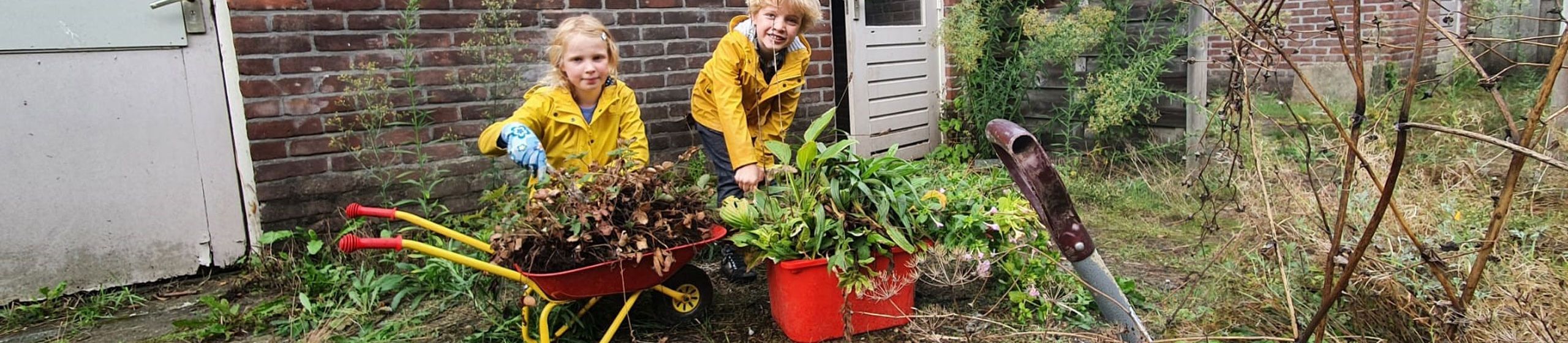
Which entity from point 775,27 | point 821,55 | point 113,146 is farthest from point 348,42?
point 821,55

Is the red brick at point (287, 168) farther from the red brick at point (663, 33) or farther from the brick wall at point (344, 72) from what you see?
the red brick at point (663, 33)

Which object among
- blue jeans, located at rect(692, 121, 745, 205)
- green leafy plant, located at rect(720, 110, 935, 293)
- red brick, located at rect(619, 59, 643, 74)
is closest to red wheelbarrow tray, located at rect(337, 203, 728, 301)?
green leafy plant, located at rect(720, 110, 935, 293)

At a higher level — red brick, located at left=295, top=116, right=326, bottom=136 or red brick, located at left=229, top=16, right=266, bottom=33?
red brick, located at left=229, top=16, right=266, bottom=33

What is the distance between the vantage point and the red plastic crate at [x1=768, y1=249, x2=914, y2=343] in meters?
2.69

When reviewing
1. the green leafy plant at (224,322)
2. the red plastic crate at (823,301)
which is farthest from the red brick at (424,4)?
the red plastic crate at (823,301)

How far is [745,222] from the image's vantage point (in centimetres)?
270

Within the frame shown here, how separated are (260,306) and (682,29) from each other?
2.23 metres

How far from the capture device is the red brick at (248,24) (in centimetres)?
351

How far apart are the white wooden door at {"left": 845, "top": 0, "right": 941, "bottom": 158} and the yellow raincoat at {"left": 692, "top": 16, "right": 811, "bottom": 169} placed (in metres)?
1.86

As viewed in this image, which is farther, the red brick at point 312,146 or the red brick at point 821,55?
the red brick at point 821,55

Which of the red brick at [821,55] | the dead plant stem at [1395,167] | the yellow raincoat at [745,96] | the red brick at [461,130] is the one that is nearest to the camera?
the dead plant stem at [1395,167]

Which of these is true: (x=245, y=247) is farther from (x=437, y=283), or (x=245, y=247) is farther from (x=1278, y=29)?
(x=1278, y=29)

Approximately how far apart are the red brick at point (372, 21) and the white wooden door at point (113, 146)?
0.44 meters

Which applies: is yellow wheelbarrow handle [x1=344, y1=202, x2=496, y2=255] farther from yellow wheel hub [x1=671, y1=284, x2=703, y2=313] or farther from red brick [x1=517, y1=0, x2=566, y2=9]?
red brick [x1=517, y1=0, x2=566, y2=9]
